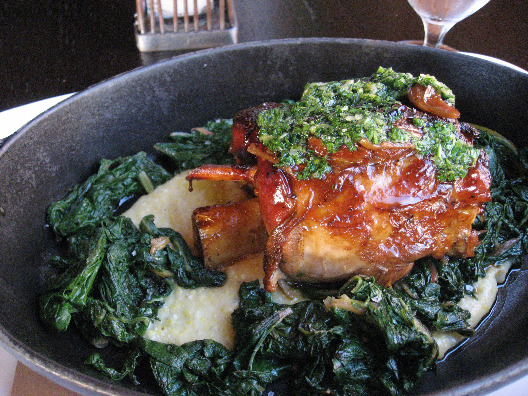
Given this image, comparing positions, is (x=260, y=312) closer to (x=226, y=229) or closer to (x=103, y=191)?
(x=226, y=229)

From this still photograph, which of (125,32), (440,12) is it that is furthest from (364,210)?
(125,32)

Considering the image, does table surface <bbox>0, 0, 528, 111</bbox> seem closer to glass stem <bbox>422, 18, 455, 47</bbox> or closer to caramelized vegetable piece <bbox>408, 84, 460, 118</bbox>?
glass stem <bbox>422, 18, 455, 47</bbox>

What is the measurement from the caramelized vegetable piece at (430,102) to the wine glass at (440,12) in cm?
207

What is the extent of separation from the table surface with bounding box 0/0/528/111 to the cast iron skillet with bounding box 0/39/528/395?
2.82 m

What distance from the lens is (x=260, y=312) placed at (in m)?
2.58

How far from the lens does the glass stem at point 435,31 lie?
15.0ft

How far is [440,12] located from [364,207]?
3.01 metres

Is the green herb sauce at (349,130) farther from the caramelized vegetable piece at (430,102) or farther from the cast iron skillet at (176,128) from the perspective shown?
the cast iron skillet at (176,128)

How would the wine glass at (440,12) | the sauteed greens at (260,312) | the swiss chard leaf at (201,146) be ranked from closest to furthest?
the sauteed greens at (260,312)
the swiss chard leaf at (201,146)
the wine glass at (440,12)

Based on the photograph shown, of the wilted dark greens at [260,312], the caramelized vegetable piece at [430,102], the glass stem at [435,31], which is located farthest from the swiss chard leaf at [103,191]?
the glass stem at [435,31]

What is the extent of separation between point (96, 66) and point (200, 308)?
15.8 feet

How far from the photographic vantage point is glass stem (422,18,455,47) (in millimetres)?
4582

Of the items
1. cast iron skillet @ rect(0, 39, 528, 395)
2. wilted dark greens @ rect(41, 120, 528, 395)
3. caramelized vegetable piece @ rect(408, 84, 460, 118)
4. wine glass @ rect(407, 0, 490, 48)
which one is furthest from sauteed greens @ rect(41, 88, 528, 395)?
wine glass @ rect(407, 0, 490, 48)

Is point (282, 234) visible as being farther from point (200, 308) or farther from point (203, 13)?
point (203, 13)
